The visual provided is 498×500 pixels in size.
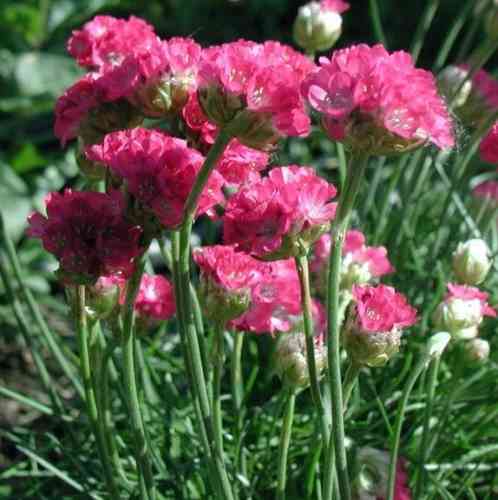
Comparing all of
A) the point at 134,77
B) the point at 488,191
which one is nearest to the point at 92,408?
the point at 134,77

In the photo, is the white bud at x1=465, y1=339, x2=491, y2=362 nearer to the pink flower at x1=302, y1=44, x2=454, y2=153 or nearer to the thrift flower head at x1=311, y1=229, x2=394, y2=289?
the thrift flower head at x1=311, y1=229, x2=394, y2=289

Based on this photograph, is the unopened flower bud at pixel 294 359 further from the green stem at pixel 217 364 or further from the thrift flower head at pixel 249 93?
the thrift flower head at pixel 249 93

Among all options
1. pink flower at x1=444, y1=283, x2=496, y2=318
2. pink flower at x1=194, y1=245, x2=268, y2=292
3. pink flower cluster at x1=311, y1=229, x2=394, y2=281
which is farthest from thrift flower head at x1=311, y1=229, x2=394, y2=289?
pink flower at x1=194, y1=245, x2=268, y2=292

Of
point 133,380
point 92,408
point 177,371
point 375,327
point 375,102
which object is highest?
point 375,102

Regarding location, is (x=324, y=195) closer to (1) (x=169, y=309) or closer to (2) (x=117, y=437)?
(1) (x=169, y=309)

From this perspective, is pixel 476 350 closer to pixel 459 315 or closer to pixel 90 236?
pixel 459 315

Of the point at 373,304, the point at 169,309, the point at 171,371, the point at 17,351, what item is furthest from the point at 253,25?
the point at 373,304
